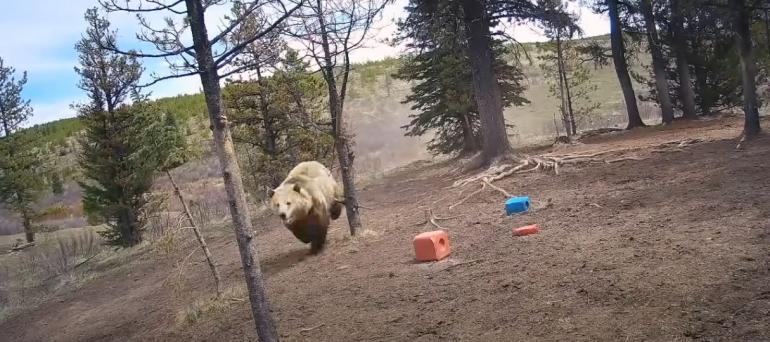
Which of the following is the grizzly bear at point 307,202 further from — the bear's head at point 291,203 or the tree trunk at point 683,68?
the tree trunk at point 683,68

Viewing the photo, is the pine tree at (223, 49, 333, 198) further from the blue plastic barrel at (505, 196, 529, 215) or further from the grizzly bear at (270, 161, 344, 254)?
the blue plastic barrel at (505, 196, 529, 215)

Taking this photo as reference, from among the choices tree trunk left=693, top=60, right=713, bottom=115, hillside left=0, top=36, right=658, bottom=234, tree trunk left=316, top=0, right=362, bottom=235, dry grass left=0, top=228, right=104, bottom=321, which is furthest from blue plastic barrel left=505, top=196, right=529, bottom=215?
hillside left=0, top=36, right=658, bottom=234

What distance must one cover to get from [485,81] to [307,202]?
758cm

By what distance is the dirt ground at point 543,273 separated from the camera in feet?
15.3

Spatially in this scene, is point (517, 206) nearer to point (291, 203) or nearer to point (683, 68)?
point (291, 203)

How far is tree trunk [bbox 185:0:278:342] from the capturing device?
4891mm

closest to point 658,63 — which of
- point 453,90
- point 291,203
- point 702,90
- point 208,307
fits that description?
point 702,90

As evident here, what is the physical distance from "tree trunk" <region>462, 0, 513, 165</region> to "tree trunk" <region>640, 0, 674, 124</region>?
6822 mm

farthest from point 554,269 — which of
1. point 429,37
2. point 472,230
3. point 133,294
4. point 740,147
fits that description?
point 429,37

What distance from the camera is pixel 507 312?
5301 mm

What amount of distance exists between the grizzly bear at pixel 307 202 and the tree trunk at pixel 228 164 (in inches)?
150

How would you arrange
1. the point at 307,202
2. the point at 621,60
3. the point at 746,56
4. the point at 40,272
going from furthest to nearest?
the point at 40,272 < the point at 621,60 < the point at 746,56 < the point at 307,202

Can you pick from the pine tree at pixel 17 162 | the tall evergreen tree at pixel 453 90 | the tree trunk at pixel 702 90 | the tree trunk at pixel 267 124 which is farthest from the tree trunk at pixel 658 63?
the pine tree at pixel 17 162

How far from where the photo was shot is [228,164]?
498cm
